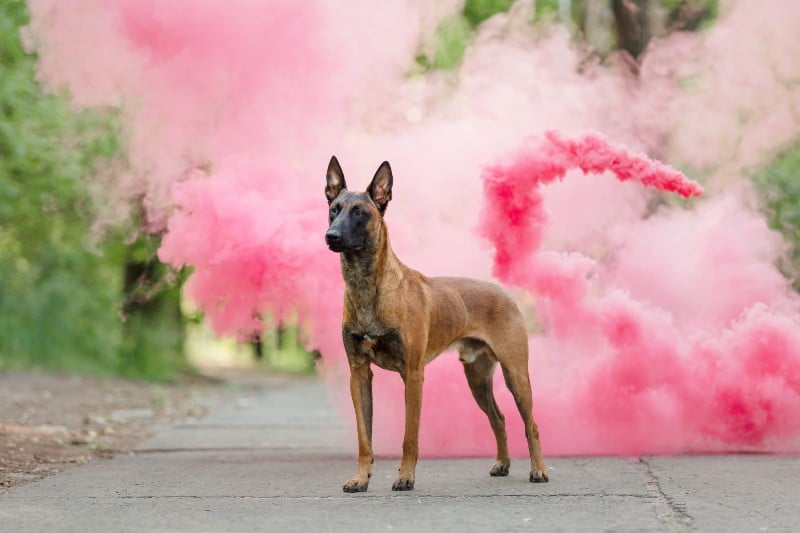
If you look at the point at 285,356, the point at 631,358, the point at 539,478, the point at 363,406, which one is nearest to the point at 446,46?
the point at 631,358

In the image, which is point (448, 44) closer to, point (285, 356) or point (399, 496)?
point (399, 496)

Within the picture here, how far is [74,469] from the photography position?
9273 mm

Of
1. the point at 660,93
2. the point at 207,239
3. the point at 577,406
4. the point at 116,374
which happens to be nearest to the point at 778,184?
the point at 660,93

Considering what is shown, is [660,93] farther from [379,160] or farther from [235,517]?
[235,517]

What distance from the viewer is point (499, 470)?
8711mm

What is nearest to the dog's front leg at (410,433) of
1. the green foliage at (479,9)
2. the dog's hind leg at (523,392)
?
the dog's hind leg at (523,392)

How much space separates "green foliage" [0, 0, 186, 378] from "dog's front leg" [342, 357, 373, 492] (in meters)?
11.0

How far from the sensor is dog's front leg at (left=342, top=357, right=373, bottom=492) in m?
7.84

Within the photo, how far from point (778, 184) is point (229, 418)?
7620 mm

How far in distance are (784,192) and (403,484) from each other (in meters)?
7.84

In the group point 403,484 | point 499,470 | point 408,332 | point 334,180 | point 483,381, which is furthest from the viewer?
point 483,381

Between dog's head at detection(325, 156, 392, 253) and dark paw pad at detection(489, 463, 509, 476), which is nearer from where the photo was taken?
dog's head at detection(325, 156, 392, 253)

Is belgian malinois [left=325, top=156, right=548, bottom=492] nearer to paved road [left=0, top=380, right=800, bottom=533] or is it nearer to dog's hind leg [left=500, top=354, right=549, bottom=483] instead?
dog's hind leg [left=500, top=354, right=549, bottom=483]

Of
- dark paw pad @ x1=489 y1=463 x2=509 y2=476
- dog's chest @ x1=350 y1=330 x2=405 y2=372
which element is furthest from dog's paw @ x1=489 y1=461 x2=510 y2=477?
dog's chest @ x1=350 y1=330 x2=405 y2=372
